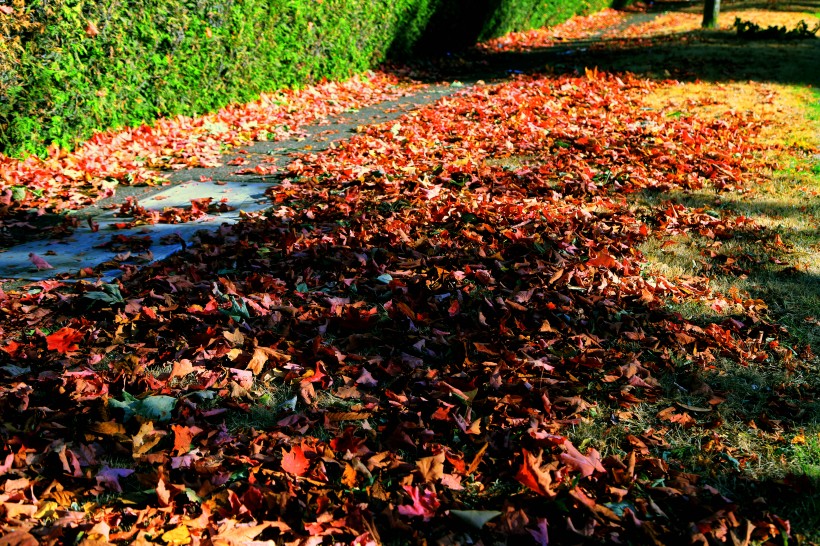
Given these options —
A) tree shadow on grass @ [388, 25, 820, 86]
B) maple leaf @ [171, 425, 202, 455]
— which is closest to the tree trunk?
tree shadow on grass @ [388, 25, 820, 86]

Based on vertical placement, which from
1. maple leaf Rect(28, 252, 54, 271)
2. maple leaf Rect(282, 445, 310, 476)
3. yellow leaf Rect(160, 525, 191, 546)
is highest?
maple leaf Rect(28, 252, 54, 271)

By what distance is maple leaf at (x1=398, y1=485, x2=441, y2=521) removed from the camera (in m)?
2.43

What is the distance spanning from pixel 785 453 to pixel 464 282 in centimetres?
203

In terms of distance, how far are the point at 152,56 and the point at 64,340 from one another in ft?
16.9

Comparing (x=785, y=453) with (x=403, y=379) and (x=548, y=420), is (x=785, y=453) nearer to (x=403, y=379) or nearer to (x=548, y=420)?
(x=548, y=420)

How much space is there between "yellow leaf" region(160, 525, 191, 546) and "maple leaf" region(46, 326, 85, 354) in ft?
5.06

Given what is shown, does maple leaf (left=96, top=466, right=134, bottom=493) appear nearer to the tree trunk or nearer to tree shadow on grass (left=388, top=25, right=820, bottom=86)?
tree shadow on grass (left=388, top=25, right=820, bottom=86)

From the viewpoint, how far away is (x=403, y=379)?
3260 mm

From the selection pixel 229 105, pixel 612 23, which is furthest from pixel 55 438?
pixel 612 23

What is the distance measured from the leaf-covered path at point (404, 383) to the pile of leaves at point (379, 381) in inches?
0.5

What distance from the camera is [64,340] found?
348 centimetres

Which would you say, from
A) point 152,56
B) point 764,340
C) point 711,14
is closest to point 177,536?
point 764,340

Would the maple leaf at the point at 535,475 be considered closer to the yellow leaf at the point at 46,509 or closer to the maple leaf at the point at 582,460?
Answer: the maple leaf at the point at 582,460

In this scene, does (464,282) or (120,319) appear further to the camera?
(464,282)
